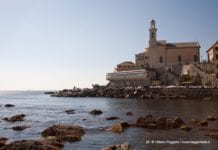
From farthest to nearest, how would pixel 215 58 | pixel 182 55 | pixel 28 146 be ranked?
1. pixel 182 55
2. pixel 215 58
3. pixel 28 146

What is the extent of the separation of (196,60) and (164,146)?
8236 cm

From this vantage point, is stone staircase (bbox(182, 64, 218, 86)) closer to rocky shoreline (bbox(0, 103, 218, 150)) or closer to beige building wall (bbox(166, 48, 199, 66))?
beige building wall (bbox(166, 48, 199, 66))

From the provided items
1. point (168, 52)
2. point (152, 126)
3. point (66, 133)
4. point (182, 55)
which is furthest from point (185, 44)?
point (66, 133)

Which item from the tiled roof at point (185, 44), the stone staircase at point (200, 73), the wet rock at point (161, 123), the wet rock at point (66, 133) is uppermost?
the tiled roof at point (185, 44)

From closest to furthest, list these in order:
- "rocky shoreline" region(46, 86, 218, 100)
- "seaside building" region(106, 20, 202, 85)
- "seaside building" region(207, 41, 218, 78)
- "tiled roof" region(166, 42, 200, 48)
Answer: "rocky shoreline" region(46, 86, 218, 100), "seaside building" region(207, 41, 218, 78), "seaside building" region(106, 20, 202, 85), "tiled roof" region(166, 42, 200, 48)

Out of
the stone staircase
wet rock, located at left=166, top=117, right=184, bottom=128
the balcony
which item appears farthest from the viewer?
the balcony

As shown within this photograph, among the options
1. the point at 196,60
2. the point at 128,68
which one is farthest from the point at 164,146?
the point at 128,68

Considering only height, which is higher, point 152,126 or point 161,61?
point 161,61

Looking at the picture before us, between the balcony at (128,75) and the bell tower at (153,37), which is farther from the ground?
the bell tower at (153,37)

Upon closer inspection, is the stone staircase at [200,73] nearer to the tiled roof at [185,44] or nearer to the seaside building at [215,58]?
the seaside building at [215,58]

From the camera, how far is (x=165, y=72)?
98500mm

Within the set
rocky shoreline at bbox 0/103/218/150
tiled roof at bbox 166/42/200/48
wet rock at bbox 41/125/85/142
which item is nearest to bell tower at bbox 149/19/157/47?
tiled roof at bbox 166/42/200/48

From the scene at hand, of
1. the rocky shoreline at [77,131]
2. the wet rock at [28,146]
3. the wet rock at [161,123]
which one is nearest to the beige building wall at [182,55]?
the rocky shoreline at [77,131]

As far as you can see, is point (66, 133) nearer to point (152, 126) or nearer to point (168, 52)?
point (152, 126)
